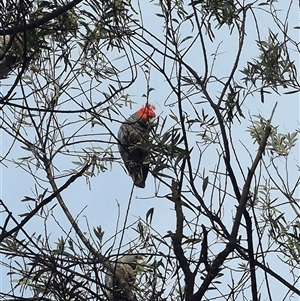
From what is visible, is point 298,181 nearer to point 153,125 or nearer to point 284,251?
point 284,251

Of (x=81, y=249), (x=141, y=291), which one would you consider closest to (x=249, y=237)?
(x=81, y=249)

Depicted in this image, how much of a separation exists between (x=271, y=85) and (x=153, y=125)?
0.66 m

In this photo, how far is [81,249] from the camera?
7.79 ft

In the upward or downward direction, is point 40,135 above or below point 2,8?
above

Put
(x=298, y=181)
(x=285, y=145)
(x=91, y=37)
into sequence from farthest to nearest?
(x=285, y=145)
(x=91, y=37)
(x=298, y=181)

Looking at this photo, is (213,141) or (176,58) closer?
(176,58)

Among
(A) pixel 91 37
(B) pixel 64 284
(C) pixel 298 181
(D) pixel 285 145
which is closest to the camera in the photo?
(B) pixel 64 284

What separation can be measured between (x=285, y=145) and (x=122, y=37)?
1024mm

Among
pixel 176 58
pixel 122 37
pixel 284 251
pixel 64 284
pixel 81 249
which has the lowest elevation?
pixel 64 284

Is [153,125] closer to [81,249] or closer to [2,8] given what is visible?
[81,249]

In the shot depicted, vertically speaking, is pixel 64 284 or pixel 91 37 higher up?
pixel 91 37

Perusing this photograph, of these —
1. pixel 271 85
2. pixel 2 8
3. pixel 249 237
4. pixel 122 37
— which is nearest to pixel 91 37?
pixel 122 37

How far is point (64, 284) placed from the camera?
6.13 feet

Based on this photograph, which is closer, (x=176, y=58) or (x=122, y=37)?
(x=176, y=58)
